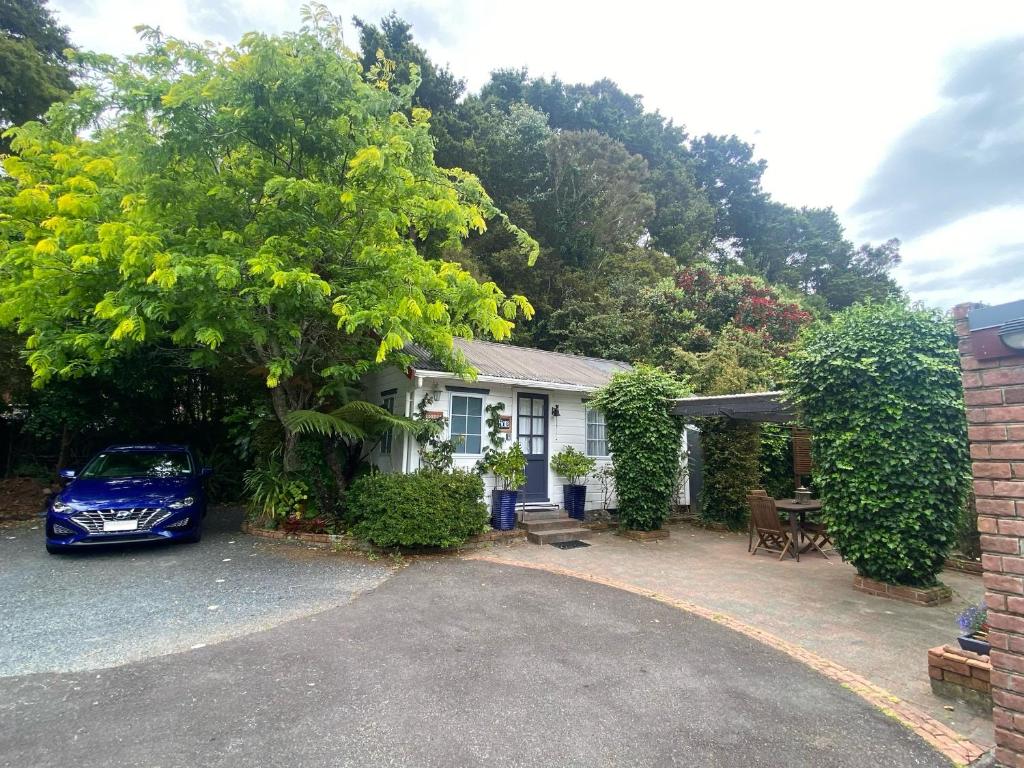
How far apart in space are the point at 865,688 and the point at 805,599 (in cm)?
217

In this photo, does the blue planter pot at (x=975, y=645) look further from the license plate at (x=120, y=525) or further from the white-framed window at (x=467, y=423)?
the license plate at (x=120, y=525)

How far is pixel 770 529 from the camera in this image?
7625mm

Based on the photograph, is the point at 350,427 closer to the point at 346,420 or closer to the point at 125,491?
the point at 346,420

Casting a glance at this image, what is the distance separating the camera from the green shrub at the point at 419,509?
6.82 metres

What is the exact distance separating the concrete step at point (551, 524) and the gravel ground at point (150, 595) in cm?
312

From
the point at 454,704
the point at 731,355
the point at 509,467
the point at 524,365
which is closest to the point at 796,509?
the point at 509,467

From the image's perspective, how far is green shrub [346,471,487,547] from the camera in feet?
22.4

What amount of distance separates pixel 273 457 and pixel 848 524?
28.1 feet

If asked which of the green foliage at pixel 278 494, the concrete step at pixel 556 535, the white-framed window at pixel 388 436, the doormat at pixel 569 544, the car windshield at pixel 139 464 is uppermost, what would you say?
the white-framed window at pixel 388 436

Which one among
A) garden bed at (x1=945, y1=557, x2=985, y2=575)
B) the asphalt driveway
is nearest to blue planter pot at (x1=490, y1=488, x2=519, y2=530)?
the asphalt driveway

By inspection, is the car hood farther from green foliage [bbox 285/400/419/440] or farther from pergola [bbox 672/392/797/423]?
pergola [bbox 672/392/797/423]

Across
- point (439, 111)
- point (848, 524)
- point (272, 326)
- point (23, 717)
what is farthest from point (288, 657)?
point (439, 111)

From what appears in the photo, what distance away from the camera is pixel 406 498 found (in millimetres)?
6902

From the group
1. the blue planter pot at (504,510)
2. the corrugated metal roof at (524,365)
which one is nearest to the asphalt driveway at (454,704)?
the blue planter pot at (504,510)
